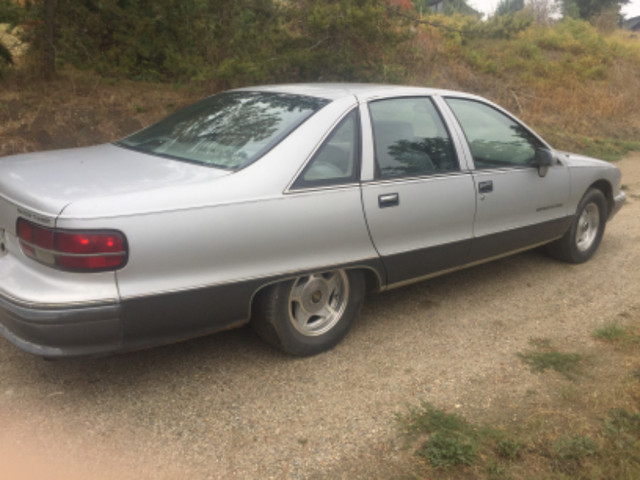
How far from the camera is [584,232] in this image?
608 centimetres

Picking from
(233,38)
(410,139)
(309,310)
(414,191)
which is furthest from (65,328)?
(233,38)

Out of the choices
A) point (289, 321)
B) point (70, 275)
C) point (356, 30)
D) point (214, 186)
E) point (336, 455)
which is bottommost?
point (336, 455)

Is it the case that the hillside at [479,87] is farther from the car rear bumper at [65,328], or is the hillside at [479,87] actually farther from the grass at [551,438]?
the grass at [551,438]

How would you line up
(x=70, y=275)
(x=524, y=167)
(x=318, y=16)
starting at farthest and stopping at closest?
1. (x=318, y=16)
2. (x=524, y=167)
3. (x=70, y=275)

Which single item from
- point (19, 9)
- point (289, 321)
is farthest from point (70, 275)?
point (19, 9)

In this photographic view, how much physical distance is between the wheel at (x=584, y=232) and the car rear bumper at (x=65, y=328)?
4162mm

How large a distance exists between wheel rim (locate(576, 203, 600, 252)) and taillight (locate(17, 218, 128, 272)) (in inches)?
172

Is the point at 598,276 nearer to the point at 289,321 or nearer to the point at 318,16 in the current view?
the point at 289,321

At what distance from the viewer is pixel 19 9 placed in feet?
24.7

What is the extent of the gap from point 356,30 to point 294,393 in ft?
19.9

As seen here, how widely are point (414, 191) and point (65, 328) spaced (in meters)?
2.24

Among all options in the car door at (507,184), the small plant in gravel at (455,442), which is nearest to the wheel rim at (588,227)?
the car door at (507,184)

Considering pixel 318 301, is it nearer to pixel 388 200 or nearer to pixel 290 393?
pixel 290 393

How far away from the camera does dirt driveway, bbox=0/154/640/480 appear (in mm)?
2943
